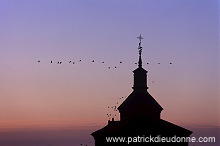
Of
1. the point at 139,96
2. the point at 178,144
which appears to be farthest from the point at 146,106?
the point at 178,144

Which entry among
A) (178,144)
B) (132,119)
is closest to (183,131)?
(178,144)

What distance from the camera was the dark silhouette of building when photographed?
69.8 meters

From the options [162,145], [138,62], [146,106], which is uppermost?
[138,62]

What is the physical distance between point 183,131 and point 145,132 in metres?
4.68

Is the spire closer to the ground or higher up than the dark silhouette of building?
higher up

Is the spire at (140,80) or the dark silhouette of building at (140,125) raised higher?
the spire at (140,80)

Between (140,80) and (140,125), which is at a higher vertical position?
(140,80)

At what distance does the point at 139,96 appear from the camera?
7288 cm

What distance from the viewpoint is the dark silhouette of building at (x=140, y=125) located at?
69.8 metres

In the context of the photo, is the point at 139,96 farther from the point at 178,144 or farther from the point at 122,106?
the point at 178,144

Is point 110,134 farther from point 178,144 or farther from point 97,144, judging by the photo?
point 178,144

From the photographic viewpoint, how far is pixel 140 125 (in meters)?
70.4

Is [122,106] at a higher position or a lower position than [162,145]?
higher

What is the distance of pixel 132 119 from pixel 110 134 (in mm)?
3231
